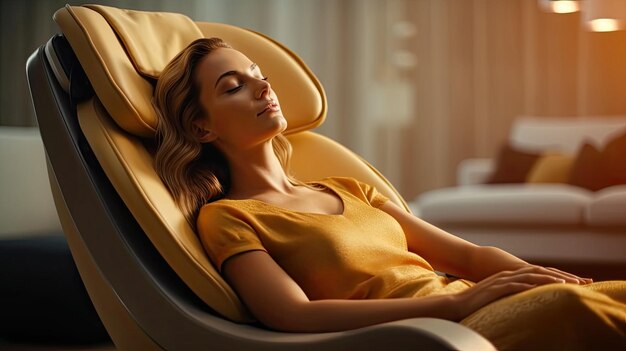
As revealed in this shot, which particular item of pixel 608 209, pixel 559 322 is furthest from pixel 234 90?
pixel 608 209

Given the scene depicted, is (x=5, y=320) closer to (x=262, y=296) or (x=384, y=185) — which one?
(x=384, y=185)

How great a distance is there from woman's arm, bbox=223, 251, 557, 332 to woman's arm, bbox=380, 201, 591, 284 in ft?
0.86

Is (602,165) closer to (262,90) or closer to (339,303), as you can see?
(262,90)

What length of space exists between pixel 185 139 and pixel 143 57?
0.61 feet


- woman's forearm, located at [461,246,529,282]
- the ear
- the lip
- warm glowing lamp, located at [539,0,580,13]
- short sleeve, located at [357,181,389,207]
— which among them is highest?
the lip

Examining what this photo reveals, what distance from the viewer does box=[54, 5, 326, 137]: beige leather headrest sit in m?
1.40

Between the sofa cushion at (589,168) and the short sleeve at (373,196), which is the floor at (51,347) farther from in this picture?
the sofa cushion at (589,168)

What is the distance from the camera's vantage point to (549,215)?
3.73 m

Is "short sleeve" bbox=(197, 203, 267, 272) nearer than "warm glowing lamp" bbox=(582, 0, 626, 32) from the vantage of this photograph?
Yes

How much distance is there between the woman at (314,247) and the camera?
3.40 feet

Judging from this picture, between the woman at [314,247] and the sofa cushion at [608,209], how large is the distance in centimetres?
231

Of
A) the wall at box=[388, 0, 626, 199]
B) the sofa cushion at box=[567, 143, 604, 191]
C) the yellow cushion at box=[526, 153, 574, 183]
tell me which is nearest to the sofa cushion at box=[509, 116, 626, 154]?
the yellow cushion at box=[526, 153, 574, 183]

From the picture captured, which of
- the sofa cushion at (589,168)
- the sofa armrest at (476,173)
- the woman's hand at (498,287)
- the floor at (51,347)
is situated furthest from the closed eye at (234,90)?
the sofa armrest at (476,173)

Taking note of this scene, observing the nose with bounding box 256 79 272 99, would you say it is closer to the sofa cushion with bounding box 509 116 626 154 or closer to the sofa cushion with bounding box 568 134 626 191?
the sofa cushion with bounding box 568 134 626 191
